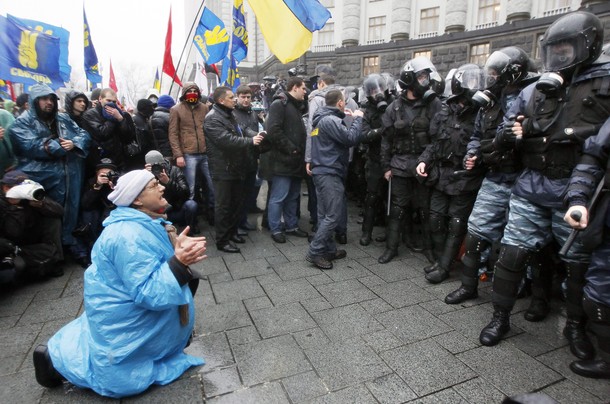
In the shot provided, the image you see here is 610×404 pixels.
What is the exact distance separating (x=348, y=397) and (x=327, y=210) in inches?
97.7

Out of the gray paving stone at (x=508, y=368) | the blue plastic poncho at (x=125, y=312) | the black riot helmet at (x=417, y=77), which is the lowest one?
the gray paving stone at (x=508, y=368)

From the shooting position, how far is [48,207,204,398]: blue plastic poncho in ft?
7.07

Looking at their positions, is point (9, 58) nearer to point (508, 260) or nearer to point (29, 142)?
point (29, 142)

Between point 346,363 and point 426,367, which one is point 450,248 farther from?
point 346,363

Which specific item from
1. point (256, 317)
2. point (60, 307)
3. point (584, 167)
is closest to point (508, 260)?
point (584, 167)

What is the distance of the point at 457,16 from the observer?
760 inches

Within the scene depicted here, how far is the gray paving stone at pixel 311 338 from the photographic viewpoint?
2.89 m

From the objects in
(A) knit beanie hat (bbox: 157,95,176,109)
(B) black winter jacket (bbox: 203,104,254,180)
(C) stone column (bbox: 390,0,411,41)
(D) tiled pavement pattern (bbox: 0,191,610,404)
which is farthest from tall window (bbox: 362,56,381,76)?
(D) tiled pavement pattern (bbox: 0,191,610,404)

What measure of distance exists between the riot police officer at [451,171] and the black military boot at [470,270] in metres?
0.42

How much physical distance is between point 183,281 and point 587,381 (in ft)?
8.72

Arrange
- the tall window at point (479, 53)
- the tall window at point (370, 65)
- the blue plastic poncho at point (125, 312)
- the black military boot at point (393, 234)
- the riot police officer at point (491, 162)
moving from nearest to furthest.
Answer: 1. the blue plastic poncho at point (125, 312)
2. the riot police officer at point (491, 162)
3. the black military boot at point (393, 234)
4. the tall window at point (479, 53)
5. the tall window at point (370, 65)

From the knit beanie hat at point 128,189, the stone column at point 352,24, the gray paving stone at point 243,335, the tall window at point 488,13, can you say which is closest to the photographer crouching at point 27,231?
the knit beanie hat at point 128,189

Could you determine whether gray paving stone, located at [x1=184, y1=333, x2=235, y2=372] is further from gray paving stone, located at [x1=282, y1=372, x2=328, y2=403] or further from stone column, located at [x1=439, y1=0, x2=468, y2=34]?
stone column, located at [x1=439, y1=0, x2=468, y2=34]

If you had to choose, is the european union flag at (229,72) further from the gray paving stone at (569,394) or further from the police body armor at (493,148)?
the gray paving stone at (569,394)
